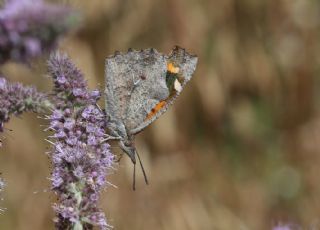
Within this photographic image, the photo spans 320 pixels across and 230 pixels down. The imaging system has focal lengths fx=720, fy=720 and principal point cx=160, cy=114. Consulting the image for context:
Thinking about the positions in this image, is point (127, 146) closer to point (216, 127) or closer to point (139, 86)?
point (139, 86)

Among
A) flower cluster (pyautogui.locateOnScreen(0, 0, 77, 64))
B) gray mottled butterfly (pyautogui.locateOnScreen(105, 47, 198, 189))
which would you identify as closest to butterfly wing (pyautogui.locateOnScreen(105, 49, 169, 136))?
gray mottled butterfly (pyautogui.locateOnScreen(105, 47, 198, 189))

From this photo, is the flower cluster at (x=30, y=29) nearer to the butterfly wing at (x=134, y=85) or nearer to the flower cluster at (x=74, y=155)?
the flower cluster at (x=74, y=155)

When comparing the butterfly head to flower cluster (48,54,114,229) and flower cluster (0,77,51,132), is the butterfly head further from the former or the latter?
flower cluster (0,77,51,132)

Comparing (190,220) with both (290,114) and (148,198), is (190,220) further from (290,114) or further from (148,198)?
(290,114)

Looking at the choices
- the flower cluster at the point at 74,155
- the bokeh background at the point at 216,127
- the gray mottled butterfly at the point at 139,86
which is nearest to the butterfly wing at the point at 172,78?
the gray mottled butterfly at the point at 139,86

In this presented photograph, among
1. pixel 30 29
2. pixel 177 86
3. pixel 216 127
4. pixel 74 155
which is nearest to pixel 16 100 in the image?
pixel 74 155

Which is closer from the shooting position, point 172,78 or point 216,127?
point 172,78
